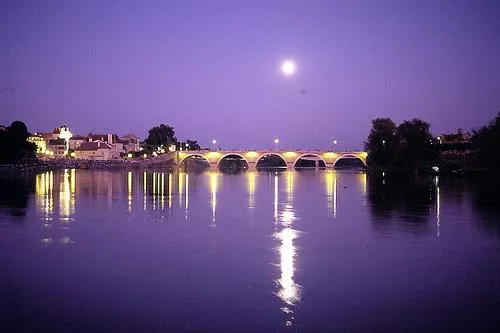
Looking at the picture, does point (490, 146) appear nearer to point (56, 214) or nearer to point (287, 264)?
point (56, 214)

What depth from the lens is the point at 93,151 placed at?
151500mm

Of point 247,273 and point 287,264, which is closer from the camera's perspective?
point 247,273

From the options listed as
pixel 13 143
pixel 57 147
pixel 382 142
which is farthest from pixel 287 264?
pixel 57 147

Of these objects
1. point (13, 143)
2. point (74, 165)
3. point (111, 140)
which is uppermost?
point (111, 140)

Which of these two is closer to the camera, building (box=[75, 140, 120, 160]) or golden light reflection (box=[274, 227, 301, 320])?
golden light reflection (box=[274, 227, 301, 320])

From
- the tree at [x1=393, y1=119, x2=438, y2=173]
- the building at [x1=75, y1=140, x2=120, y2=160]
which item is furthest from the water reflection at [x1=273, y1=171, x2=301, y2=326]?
the building at [x1=75, y1=140, x2=120, y2=160]

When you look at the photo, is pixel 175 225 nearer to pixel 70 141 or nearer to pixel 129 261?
pixel 129 261

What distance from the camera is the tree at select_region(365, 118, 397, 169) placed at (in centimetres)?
9588

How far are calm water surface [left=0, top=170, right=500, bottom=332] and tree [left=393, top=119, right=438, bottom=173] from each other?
206 feet

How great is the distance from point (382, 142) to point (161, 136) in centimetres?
9607

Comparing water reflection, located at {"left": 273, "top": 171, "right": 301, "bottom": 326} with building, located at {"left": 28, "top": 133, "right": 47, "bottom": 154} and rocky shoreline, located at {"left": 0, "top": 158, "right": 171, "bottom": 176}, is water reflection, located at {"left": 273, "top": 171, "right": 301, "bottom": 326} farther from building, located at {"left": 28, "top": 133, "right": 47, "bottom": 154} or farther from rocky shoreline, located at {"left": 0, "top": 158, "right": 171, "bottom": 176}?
building, located at {"left": 28, "top": 133, "right": 47, "bottom": 154}

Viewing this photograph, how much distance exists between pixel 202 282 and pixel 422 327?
4.91 meters

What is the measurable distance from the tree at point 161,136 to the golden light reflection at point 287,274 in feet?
520

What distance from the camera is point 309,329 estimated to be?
9023 mm
